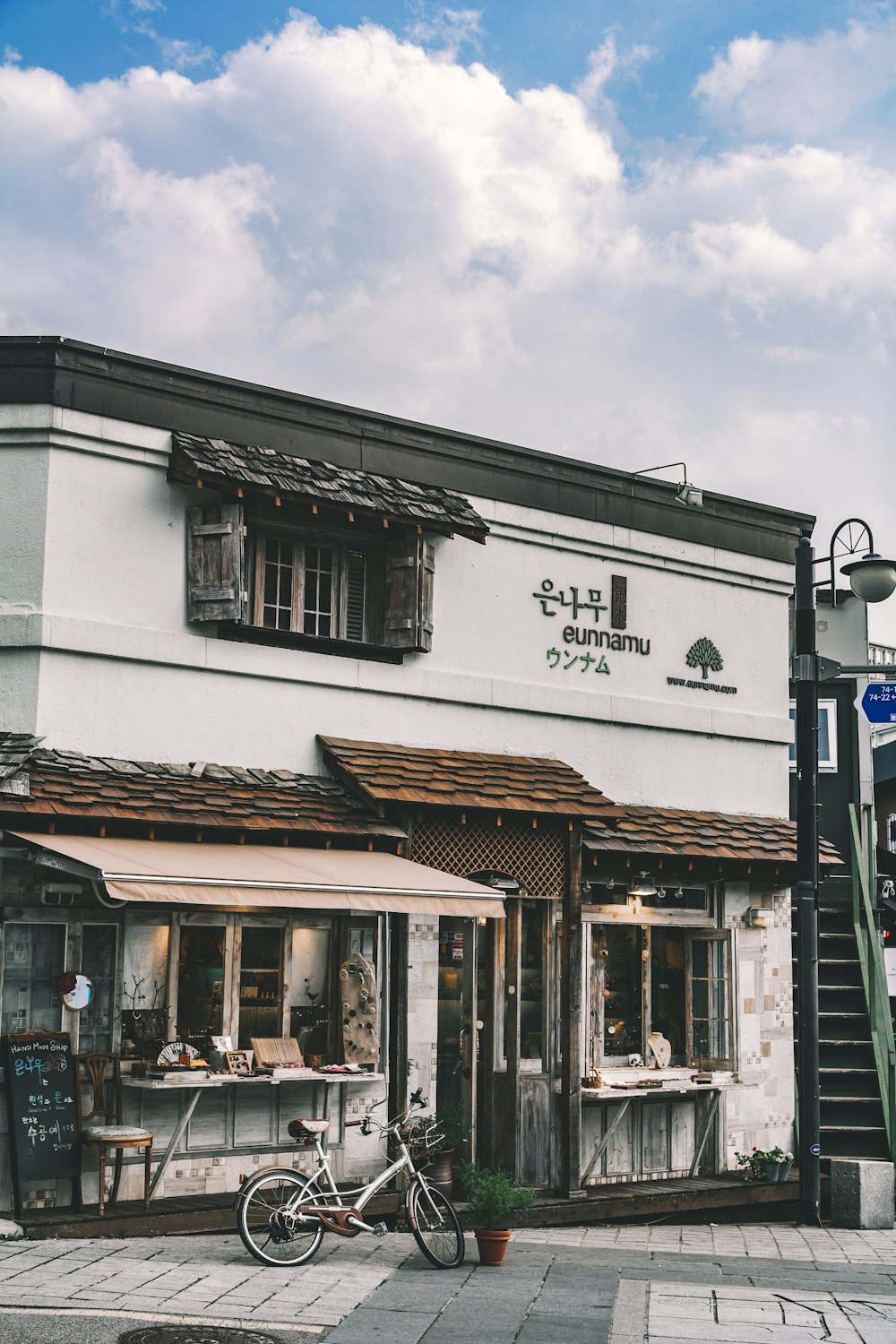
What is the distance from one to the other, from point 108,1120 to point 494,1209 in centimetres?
307

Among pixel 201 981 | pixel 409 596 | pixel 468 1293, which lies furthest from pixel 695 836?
pixel 468 1293

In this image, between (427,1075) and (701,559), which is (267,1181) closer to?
(427,1075)

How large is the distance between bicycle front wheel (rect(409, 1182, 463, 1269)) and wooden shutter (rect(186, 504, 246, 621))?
4988 millimetres

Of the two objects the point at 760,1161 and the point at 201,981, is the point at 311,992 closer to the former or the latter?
the point at 201,981

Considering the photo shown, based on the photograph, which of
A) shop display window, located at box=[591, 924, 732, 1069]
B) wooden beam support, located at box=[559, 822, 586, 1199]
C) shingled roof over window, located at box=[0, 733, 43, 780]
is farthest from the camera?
shop display window, located at box=[591, 924, 732, 1069]

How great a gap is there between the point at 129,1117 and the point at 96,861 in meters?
2.54

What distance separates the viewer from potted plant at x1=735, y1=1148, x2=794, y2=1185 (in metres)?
15.3

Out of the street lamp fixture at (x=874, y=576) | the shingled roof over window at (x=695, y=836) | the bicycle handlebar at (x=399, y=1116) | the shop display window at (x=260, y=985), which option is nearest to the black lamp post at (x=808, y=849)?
the street lamp fixture at (x=874, y=576)

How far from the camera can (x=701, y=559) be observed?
16766mm

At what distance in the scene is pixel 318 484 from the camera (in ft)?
A: 43.6

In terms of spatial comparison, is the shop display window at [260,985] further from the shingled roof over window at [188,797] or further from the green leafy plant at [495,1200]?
the green leafy plant at [495,1200]

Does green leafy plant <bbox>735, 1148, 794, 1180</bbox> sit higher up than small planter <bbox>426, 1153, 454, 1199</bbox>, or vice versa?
small planter <bbox>426, 1153, 454, 1199</bbox>

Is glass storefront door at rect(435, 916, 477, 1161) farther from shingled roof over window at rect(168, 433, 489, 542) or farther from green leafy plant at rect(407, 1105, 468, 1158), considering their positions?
shingled roof over window at rect(168, 433, 489, 542)

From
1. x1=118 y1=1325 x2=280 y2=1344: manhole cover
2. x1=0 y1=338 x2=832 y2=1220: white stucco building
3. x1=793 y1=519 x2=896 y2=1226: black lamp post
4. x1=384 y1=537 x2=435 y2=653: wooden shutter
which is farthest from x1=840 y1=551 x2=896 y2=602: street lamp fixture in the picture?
x1=118 y1=1325 x2=280 y2=1344: manhole cover
